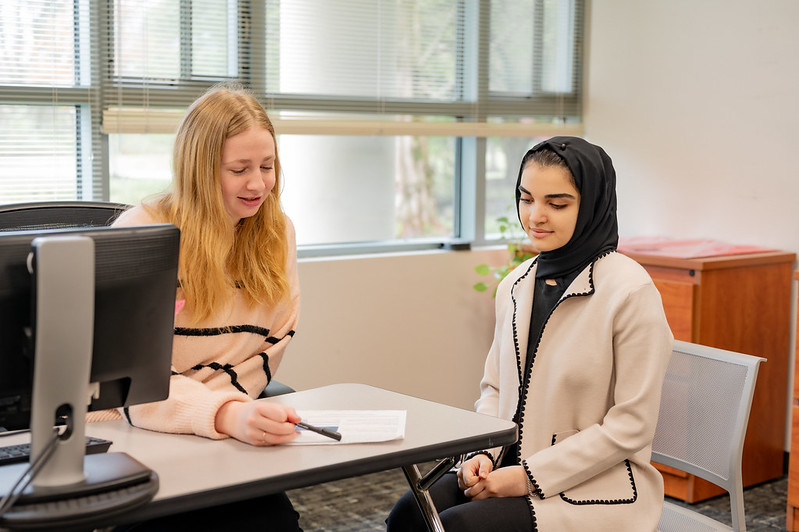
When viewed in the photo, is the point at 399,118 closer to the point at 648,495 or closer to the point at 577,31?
the point at 577,31

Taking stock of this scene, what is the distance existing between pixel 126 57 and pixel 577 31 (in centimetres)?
207

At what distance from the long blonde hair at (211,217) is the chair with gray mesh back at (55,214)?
33cm

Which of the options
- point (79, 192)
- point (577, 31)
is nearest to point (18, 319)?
point (79, 192)

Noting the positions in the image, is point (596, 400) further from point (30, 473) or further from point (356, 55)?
point (356, 55)

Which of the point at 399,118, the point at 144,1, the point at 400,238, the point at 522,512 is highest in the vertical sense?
the point at 144,1

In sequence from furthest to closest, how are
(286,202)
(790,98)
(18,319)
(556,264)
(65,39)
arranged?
(286,202)
(790,98)
(65,39)
(556,264)
(18,319)

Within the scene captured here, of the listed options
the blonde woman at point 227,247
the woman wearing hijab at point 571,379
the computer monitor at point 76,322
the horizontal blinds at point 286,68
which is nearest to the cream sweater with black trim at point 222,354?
the blonde woman at point 227,247

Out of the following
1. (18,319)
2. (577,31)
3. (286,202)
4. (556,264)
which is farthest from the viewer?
(577,31)

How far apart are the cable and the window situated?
1.89 meters

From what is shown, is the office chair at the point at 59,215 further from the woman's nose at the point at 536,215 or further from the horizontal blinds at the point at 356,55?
the horizontal blinds at the point at 356,55

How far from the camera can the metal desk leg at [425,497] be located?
1630 millimetres

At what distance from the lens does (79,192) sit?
3.04 metres

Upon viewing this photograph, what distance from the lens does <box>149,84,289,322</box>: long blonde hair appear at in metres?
1.82

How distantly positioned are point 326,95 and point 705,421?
2.10m
